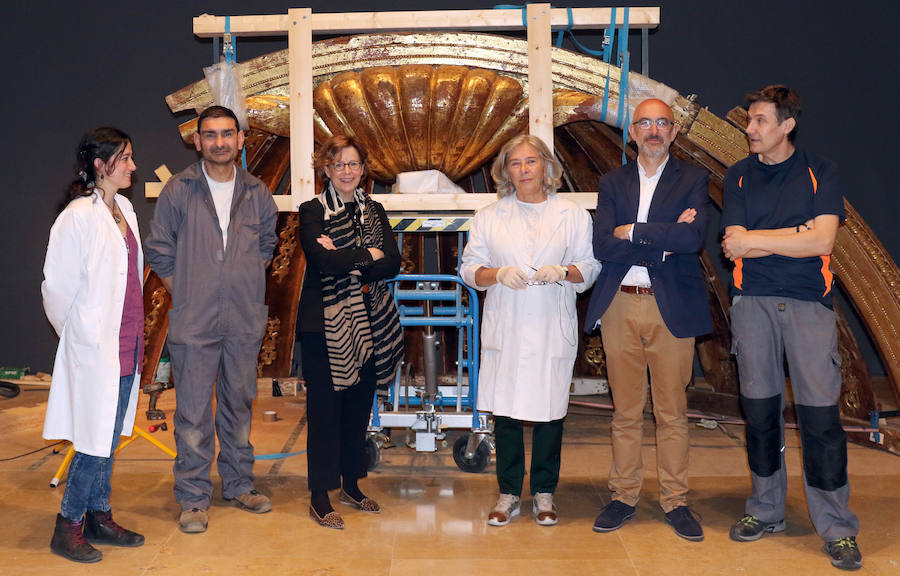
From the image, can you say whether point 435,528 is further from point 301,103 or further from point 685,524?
point 301,103

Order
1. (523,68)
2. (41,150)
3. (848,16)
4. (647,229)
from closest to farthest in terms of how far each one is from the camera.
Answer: (647,229) < (523,68) < (848,16) < (41,150)

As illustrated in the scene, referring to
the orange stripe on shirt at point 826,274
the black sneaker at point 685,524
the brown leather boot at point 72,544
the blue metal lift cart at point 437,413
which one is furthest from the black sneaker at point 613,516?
the brown leather boot at point 72,544

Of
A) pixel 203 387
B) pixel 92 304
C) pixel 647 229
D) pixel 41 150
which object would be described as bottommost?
pixel 203 387

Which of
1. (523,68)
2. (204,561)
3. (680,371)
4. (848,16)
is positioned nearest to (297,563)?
(204,561)

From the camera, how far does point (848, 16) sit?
19.2ft

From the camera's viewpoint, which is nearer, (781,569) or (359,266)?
(781,569)

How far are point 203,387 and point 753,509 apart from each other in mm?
2179

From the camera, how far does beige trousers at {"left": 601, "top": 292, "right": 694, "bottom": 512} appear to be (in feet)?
9.99

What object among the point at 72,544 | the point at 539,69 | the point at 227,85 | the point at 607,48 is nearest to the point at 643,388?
the point at 539,69

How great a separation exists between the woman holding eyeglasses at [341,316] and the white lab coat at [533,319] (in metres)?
0.40

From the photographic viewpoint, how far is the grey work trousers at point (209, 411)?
3197 millimetres

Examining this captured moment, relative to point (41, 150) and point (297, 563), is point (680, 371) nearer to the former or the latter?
point (297, 563)

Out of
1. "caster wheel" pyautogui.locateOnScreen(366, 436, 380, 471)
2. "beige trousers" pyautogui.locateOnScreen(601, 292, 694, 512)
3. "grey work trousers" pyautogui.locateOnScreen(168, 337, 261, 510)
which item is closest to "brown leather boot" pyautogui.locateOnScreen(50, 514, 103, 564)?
"grey work trousers" pyautogui.locateOnScreen(168, 337, 261, 510)

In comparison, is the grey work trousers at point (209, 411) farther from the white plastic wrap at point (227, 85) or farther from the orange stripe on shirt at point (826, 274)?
the orange stripe on shirt at point (826, 274)
